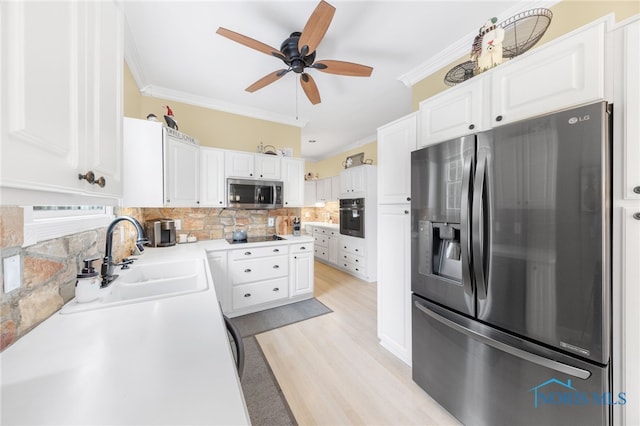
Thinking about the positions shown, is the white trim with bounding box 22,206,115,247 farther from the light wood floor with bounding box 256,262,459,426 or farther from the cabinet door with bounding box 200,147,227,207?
the light wood floor with bounding box 256,262,459,426

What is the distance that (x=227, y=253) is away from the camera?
262 cm

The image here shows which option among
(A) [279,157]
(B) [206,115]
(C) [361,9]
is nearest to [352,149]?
(A) [279,157]

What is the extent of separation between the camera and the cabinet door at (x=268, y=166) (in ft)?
10.3

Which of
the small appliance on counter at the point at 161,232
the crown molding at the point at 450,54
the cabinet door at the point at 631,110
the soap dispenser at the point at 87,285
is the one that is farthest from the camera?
the small appliance on counter at the point at 161,232

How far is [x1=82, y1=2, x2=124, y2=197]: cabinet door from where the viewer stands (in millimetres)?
665

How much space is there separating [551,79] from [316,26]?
1.34m

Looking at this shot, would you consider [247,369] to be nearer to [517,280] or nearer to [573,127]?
[517,280]

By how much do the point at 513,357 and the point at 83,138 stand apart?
1.95m

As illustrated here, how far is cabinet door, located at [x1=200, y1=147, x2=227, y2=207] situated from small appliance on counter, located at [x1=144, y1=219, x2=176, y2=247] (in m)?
0.45

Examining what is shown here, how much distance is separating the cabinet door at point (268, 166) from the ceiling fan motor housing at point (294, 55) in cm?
145

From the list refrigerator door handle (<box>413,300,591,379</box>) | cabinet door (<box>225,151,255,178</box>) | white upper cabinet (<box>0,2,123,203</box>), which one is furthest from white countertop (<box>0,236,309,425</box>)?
cabinet door (<box>225,151,255,178</box>)

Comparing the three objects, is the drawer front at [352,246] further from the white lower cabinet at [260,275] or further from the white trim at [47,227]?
the white trim at [47,227]

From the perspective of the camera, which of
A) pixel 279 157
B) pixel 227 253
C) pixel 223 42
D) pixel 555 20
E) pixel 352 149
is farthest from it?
pixel 352 149

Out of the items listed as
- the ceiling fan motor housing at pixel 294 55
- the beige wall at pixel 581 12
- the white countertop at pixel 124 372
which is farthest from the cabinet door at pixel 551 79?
the white countertop at pixel 124 372
